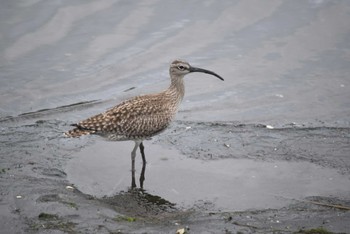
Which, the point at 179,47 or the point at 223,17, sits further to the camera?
the point at 223,17

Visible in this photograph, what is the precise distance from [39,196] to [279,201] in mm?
3097

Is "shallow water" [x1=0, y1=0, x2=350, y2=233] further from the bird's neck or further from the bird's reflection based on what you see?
the bird's neck

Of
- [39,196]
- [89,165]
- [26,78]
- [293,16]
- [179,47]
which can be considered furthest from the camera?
[293,16]

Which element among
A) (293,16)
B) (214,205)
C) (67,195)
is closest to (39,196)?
(67,195)

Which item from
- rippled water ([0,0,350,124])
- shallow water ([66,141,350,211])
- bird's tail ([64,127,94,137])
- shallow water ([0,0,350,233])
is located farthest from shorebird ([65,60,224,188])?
rippled water ([0,0,350,124])

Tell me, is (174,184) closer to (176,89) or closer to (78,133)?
(78,133)

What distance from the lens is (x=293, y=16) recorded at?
14.4 meters

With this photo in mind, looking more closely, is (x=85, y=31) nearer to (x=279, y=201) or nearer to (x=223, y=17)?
(x=223, y=17)

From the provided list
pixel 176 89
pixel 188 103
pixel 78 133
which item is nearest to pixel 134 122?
pixel 78 133

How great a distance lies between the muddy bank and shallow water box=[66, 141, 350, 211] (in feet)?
0.09

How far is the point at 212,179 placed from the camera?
876cm

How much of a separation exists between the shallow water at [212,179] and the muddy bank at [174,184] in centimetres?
3

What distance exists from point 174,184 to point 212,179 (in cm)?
55

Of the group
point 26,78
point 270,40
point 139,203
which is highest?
point 270,40
